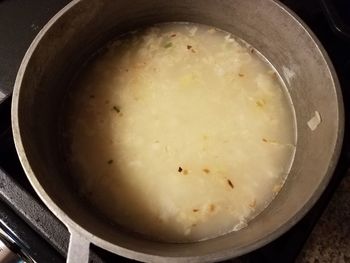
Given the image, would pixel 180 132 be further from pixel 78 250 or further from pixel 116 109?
pixel 78 250

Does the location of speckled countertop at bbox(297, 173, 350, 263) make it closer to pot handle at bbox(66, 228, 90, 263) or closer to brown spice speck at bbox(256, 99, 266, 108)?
brown spice speck at bbox(256, 99, 266, 108)

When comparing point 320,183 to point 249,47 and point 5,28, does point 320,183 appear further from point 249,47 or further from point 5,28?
point 5,28

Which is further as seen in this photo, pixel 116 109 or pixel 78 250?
pixel 116 109

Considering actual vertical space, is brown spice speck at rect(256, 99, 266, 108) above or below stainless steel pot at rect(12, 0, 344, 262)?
below

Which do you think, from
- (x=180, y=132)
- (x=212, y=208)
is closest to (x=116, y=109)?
(x=180, y=132)

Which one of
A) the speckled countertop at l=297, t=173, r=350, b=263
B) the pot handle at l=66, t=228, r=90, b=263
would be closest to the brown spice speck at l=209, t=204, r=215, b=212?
the speckled countertop at l=297, t=173, r=350, b=263

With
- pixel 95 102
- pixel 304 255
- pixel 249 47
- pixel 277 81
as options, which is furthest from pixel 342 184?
pixel 95 102

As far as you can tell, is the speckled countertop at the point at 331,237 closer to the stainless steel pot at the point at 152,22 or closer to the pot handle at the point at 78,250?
the stainless steel pot at the point at 152,22
